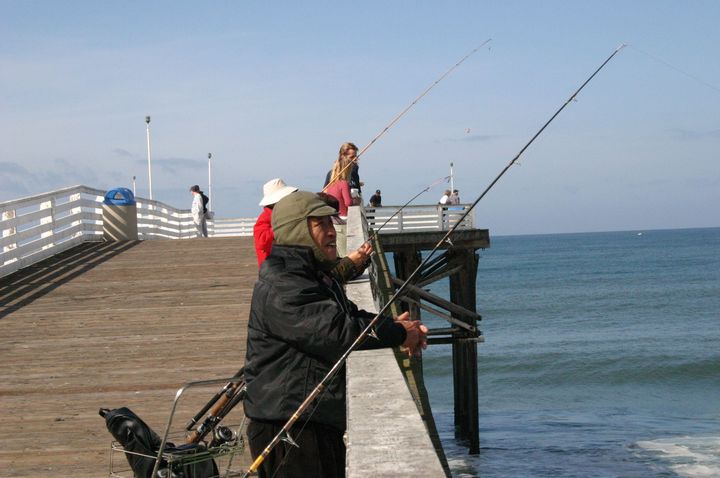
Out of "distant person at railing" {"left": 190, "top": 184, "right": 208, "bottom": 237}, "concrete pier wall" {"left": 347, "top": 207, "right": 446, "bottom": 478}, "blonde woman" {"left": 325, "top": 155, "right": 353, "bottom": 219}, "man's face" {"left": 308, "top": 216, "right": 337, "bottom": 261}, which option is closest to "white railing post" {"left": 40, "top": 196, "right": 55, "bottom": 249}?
"blonde woman" {"left": 325, "top": 155, "right": 353, "bottom": 219}

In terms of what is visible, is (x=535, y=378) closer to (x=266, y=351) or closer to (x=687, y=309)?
(x=687, y=309)

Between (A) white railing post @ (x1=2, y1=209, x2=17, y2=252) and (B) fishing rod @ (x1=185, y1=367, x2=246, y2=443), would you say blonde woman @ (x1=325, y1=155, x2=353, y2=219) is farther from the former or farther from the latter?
(B) fishing rod @ (x1=185, y1=367, x2=246, y2=443)

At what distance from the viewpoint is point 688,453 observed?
58.5ft

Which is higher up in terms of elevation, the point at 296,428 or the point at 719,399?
the point at 296,428

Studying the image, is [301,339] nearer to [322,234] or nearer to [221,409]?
[322,234]

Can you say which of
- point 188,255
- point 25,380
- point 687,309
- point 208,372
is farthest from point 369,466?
point 687,309

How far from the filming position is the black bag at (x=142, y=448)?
13.4ft

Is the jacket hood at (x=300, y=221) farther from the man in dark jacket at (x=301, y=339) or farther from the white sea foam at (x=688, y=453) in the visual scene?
the white sea foam at (x=688, y=453)

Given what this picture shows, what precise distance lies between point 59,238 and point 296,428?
14.8 meters

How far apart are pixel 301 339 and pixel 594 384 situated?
1089 inches

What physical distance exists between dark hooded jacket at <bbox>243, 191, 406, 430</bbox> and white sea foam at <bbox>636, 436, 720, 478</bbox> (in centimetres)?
1365

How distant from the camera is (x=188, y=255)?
16656mm

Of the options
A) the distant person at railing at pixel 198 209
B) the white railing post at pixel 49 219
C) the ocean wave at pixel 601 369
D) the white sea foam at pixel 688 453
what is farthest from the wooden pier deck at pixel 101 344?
the ocean wave at pixel 601 369

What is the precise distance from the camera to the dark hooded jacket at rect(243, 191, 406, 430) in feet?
11.1
